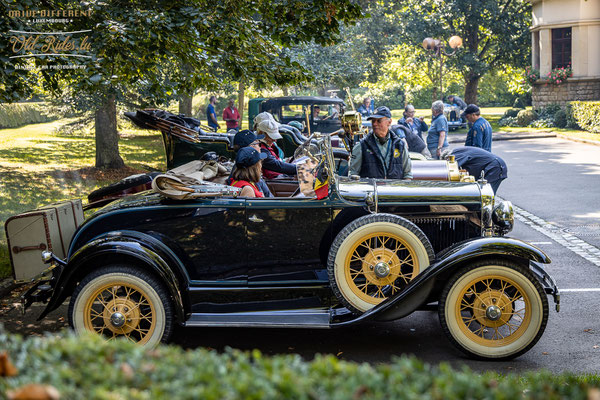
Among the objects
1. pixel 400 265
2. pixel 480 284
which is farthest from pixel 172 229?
pixel 480 284

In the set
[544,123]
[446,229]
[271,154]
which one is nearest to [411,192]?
[446,229]

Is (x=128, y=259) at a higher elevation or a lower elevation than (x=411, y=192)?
lower

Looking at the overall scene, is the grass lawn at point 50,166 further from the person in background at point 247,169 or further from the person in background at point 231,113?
the person in background at point 231,113

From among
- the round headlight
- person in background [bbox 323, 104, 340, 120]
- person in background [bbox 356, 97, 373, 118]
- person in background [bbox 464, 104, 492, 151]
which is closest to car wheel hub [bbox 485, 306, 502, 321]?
the round headlight

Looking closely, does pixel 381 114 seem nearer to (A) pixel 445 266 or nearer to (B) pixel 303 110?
(A) pixel 445 266

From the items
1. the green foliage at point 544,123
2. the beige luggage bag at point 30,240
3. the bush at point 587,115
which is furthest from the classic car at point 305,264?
the green foliage at point 544,123

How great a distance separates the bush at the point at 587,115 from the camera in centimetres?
2507

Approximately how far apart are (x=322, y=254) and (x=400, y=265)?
67 centimetres

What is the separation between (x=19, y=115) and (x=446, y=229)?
89.6ft

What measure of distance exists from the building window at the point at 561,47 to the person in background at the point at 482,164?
24.4 metres

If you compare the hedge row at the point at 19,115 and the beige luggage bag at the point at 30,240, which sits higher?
the hedge row at the point at 19,115

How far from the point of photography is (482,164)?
9.06 metres

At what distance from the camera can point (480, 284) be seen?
17.3 ft

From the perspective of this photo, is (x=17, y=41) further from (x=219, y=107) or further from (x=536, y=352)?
(x=219, y=107)
